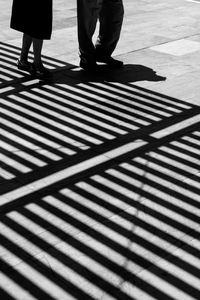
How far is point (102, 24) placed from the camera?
645 centimetres

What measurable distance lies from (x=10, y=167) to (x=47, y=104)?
4.25 ft

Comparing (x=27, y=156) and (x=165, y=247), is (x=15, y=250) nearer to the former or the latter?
(x=165, y=247)

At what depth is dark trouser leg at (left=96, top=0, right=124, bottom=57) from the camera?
6320 millimetres

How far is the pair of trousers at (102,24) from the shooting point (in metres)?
6.12

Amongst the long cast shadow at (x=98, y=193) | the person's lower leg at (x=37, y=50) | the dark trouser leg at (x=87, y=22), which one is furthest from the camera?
the dark trouser leg at (x=87, y=22)

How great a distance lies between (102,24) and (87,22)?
0.28m

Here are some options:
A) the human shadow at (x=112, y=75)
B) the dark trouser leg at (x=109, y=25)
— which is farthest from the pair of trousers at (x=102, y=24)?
the human shadow at (x=112, y=75)

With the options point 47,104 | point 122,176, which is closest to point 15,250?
point 122,176

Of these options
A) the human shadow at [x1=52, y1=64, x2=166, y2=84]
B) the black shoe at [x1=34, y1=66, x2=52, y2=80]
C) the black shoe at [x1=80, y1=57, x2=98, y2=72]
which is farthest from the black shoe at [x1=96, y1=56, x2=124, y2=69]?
the black shoe at [x1=34, y1=66, x2=52, y2=80]

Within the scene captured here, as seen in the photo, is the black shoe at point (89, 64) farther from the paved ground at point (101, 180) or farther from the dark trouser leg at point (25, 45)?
the dark trouser leg at point (25, 45)

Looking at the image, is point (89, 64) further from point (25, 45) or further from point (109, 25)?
point (25, 45)

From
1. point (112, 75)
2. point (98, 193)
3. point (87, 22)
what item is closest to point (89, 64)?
point (112, 75)

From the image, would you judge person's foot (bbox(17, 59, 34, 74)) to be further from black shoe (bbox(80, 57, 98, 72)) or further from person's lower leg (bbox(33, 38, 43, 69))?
black shoe (bbox(80, 57, 98, 72))

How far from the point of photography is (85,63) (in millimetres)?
6355
